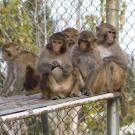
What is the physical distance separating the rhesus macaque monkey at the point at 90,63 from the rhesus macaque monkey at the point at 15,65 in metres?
0.95

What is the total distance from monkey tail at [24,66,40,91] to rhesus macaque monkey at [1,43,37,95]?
37 millimetres

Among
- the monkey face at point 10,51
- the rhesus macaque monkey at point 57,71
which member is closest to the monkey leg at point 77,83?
the rhesus macaque monkey at point 57,71

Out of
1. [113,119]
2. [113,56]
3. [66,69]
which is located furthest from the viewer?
[113,56]

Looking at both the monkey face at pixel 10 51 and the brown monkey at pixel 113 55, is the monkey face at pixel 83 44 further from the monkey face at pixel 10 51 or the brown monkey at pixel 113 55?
the monkey face at pixel 10 51

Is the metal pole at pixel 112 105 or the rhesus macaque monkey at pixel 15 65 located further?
the rhesus macaque monkey at pixel 15 65

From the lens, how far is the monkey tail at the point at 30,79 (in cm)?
543

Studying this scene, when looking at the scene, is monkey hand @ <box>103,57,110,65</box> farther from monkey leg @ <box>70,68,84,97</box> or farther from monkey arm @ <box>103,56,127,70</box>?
monkey leg @ <box>70,68,84,97</box>

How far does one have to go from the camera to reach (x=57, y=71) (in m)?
4.32

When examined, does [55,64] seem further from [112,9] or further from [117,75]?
[117,75]

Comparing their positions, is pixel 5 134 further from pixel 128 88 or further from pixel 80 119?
pixel 128 88

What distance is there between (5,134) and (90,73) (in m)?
2.06

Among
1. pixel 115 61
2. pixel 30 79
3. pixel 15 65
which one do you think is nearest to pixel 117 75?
pixel 115 61

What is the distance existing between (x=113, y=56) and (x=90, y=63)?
373 mm

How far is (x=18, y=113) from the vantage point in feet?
9.55
